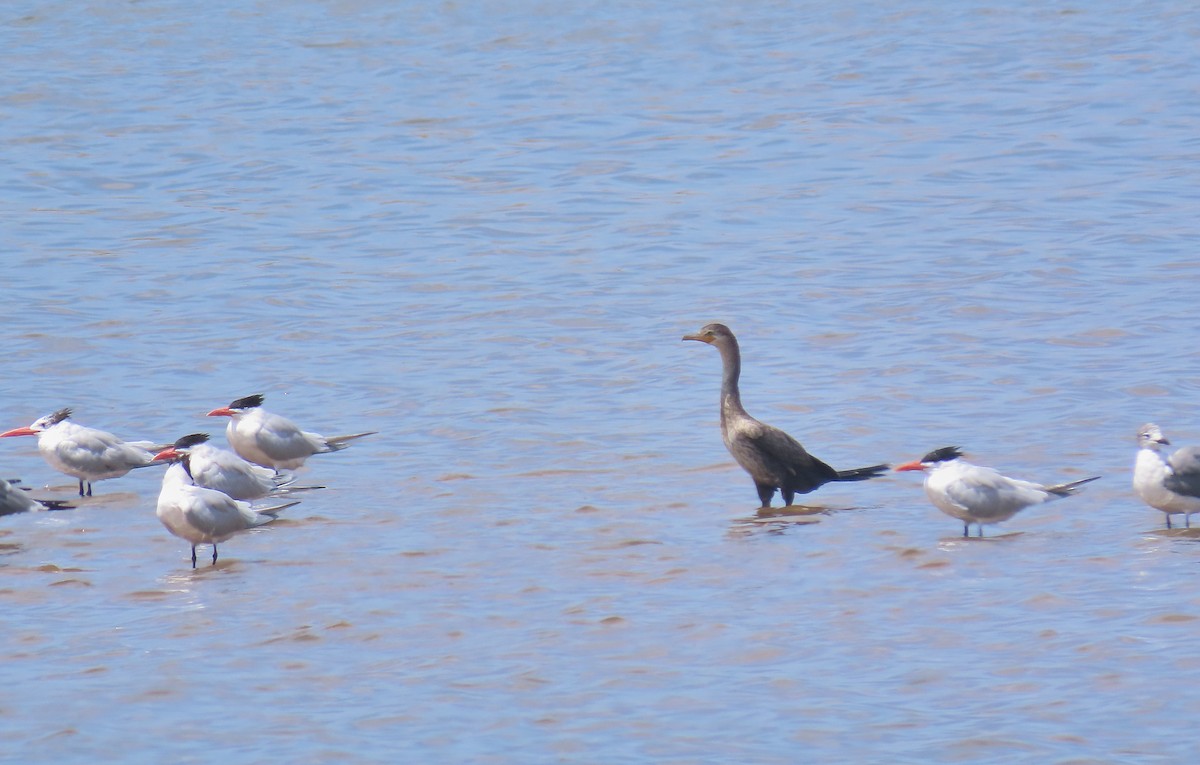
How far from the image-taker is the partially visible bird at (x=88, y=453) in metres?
12.9

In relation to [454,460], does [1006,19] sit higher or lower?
higher

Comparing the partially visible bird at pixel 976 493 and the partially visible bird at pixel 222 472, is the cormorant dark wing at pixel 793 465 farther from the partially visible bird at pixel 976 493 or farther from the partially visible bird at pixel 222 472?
the partially visible bird at pixel 222 472

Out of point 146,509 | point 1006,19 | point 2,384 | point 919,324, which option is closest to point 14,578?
point 146,509

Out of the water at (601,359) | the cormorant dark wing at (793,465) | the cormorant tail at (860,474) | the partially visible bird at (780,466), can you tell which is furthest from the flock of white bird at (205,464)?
the cormorant tail at (860,474)

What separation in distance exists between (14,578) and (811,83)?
19938 millimetres

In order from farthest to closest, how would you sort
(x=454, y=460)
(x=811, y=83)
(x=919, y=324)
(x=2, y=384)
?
(x=811, y=83) < (x=919, y=324) < (x=2, y=384) < (x=454, y=460)

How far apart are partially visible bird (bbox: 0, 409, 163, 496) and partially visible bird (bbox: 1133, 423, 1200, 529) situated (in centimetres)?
624

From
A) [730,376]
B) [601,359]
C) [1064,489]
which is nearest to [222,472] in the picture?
[730,376]

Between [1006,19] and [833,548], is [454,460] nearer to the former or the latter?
[833,548]

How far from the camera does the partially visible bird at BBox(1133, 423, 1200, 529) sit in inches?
423

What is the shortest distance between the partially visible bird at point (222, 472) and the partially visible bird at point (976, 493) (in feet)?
13.6

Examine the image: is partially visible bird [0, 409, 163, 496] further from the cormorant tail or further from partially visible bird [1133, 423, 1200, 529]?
partially visible bird [1133, 423, 1200, 529]

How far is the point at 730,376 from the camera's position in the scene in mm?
13508

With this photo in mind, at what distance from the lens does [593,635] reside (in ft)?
30.3
